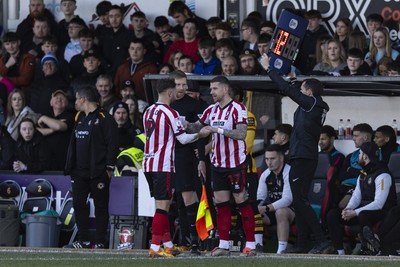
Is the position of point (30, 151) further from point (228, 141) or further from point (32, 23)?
point (228, 141)

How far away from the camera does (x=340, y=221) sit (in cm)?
1575

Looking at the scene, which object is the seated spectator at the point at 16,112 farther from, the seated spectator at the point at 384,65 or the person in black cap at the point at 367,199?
the person in black cap at the point at 367,199

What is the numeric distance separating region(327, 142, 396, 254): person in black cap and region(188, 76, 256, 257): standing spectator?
1600 millimetres

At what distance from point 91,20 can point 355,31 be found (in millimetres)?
4641

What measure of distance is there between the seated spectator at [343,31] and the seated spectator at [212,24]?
1.88m

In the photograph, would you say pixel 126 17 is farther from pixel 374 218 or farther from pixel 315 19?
pixel 374 218

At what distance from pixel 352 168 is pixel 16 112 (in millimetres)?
5205

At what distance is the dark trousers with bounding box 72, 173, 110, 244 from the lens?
16359mm

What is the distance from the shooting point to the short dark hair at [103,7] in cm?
2067

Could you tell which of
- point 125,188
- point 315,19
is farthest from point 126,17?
point 125,188

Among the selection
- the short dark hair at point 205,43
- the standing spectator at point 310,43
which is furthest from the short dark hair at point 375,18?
the short dark hair at point 205,43

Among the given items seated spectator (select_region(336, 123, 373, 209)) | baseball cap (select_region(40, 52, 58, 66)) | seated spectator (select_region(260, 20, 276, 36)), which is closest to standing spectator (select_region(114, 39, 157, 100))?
baseball cap (select_region(40, 52, 58, 66))

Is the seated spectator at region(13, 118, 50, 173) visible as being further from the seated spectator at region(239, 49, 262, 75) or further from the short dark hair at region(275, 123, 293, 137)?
the short dark hair at region(275, 123, 293, 137)

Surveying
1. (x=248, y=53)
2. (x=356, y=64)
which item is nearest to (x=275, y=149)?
(x=356, y=64)
